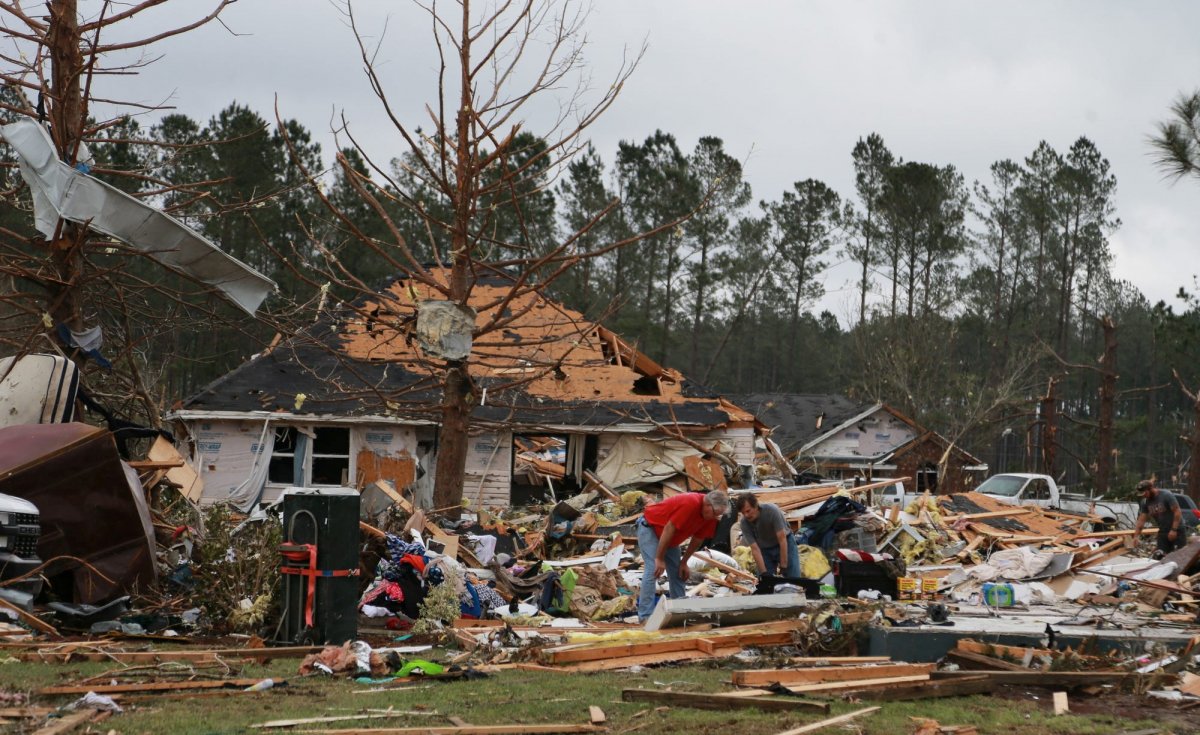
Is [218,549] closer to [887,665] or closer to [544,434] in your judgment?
[887,665]

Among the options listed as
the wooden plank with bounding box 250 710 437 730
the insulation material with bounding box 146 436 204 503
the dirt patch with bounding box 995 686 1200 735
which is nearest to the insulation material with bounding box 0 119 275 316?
the insulation material with bounding box 146 436 204 503

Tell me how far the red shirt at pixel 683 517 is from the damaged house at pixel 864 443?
29.5 metres

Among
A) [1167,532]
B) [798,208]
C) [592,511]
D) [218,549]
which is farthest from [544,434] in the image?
[798,208]

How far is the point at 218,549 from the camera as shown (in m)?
11.3

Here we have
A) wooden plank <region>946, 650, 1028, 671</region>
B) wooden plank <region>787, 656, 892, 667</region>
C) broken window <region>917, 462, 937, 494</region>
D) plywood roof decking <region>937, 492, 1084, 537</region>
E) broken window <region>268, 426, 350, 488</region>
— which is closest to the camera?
wooden plank <region>946, 650, 1028, 671</region>

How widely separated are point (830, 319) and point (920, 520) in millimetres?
47866

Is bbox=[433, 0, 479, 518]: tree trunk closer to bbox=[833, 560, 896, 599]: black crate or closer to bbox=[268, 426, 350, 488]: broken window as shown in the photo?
bbox=[833, 560, 896, 599]: black crate

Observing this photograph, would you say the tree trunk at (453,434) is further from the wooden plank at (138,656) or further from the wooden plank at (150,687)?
the wooden plank at (150,687)

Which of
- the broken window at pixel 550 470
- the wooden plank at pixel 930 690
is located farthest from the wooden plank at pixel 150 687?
the broken window at pixel 550 470

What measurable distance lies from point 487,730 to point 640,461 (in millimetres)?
19681

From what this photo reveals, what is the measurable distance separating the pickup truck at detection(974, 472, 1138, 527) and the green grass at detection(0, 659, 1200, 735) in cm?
2064

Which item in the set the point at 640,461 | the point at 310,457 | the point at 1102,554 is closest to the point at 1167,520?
the point at 1102,554

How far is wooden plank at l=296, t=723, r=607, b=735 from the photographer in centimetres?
623

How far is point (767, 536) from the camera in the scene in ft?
42.7
